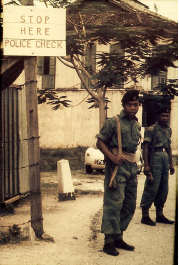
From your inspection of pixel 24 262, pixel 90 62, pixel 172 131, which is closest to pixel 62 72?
pixel 90 62

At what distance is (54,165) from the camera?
8.59 metres

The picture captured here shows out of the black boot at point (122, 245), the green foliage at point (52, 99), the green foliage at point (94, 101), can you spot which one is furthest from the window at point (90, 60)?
the black boot at point (122, 245)

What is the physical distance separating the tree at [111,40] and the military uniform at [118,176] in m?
0.55

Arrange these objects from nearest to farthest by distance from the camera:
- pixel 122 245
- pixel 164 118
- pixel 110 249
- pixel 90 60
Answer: pixel 110 249
pixel 122 245
pixel 90 60
pixel 164 118

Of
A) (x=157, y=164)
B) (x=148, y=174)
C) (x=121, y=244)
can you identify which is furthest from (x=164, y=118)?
(x=121, y=244)

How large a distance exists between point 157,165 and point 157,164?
0.6 inches

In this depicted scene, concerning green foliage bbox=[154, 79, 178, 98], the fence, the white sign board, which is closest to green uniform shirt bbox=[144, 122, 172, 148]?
green foliage bbox=[154, 79, 178, 98]

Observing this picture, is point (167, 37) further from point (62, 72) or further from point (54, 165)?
point (54, 165)

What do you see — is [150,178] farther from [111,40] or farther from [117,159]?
[111,40]

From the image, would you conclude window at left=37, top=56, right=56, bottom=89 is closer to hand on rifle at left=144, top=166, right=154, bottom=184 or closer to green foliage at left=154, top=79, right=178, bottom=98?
green foliage at left=154, top=79, right=178, bottom=98

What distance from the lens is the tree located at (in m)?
7.69

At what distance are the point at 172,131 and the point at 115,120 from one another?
1104 mm

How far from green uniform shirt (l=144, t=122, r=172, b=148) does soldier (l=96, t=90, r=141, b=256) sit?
654 millimetres

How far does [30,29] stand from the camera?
24.7ft
